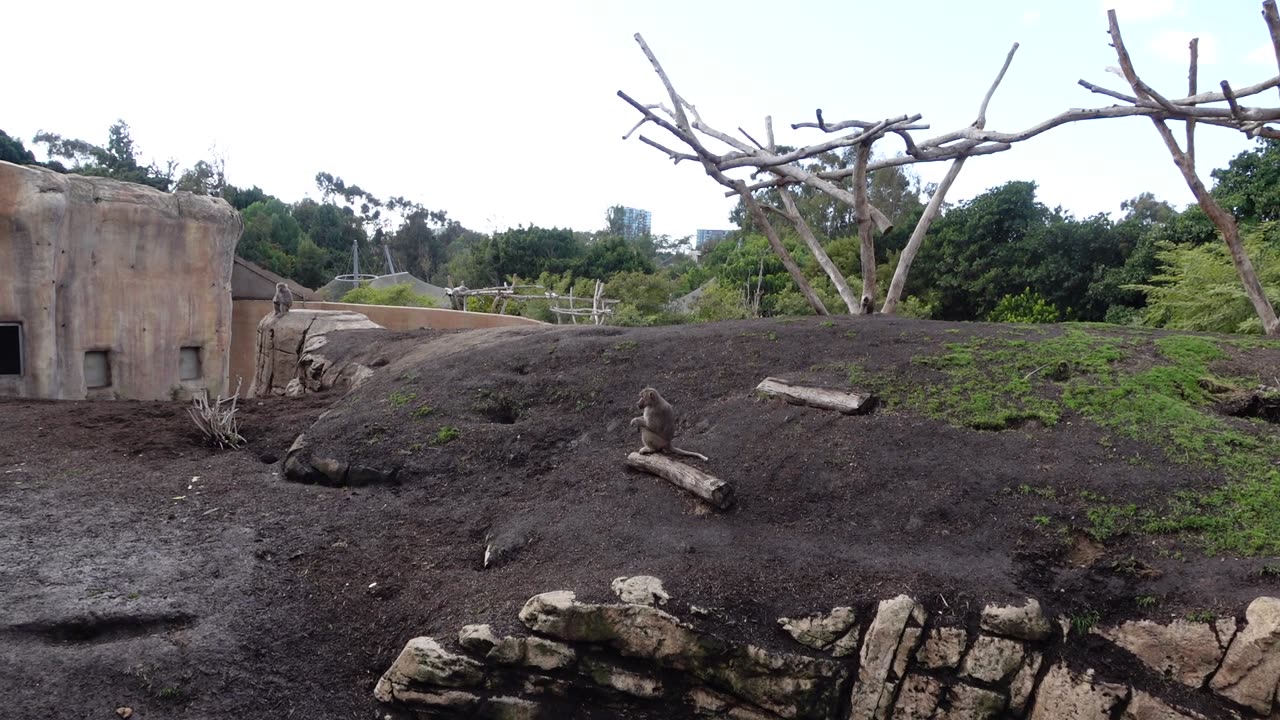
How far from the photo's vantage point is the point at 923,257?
2945cm

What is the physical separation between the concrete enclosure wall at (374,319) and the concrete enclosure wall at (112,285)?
1.95 meters

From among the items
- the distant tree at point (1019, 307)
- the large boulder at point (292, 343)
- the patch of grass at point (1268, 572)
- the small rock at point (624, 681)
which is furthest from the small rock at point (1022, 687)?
the distant tree at point (1019, 307)

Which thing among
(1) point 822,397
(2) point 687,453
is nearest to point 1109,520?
(1) point 822,397

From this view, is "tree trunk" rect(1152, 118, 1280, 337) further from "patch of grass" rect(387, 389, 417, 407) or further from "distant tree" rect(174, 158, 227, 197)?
"distant tree" rect(174, 158, 227, 197)

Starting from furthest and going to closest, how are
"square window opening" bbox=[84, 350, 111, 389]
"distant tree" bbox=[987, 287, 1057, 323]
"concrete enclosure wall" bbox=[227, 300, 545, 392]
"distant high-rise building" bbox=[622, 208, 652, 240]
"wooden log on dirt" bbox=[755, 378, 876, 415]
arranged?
"distant high-rise building" bbox=[622, 208, 652, 240], "distant tree" bbox=[987, 287, 1057, 323], "concrete enclosure wall" bbox=[227, 300, 545, 392], "square window opening" bbox=[84, 350, 111, 389], "wooden log on dirt" bbox=[755, 378, 876, 415]

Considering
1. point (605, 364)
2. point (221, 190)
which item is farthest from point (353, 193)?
point (605, 364)

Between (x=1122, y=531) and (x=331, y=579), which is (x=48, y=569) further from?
(x=1122, y=531)

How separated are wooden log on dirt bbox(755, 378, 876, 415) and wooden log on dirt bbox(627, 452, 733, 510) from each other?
1.49 m

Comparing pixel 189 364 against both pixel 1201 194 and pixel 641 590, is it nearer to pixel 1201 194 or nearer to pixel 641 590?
pixel 641 590

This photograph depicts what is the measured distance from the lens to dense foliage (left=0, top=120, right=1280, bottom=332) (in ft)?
57.9

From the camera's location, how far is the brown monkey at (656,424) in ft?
23.8

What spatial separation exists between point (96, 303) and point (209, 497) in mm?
11684

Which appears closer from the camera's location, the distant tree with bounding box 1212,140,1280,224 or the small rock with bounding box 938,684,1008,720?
the small rock with bounding box 938,684,1008,720

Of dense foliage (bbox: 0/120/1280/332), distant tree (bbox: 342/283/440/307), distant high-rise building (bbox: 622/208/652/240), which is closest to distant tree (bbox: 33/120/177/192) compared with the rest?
dense foliage (bbox: 0/120/1280/332)
